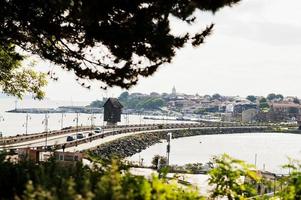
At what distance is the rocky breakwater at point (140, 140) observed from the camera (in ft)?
234

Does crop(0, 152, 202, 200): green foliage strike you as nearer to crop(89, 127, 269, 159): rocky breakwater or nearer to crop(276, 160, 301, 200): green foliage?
crop(276, 160, 301, 200): green foliage

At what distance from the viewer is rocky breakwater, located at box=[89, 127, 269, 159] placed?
71438 mm

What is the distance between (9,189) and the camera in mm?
5379

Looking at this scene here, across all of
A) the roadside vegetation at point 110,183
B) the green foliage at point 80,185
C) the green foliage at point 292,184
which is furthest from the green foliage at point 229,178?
the green foliage at point 80,185

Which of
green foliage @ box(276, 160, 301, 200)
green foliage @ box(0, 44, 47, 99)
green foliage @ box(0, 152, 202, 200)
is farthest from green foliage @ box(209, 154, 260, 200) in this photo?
green foliage @ box(0, 44, 47, 99)

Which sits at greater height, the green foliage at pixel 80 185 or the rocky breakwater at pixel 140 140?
the green foliage at pixel 80 185

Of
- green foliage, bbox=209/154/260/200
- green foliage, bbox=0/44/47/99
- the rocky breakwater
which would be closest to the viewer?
green foliage, bbox=209/154/260/200

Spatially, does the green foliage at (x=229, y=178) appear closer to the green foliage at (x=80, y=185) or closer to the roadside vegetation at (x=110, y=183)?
the roadside vegetation at (x=110, y=183)

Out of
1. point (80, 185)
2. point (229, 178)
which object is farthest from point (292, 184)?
point (80, 185)

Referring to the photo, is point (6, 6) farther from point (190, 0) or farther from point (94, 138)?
point (94, 138)

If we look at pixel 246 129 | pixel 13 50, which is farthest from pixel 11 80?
pixel 246 129

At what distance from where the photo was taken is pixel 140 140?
320 ft

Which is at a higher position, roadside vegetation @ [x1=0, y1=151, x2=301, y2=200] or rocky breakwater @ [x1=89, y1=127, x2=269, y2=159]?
roadside vegetation @ [x1=0, y1=151, x2=301, y2=200]

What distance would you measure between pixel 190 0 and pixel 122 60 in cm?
248
